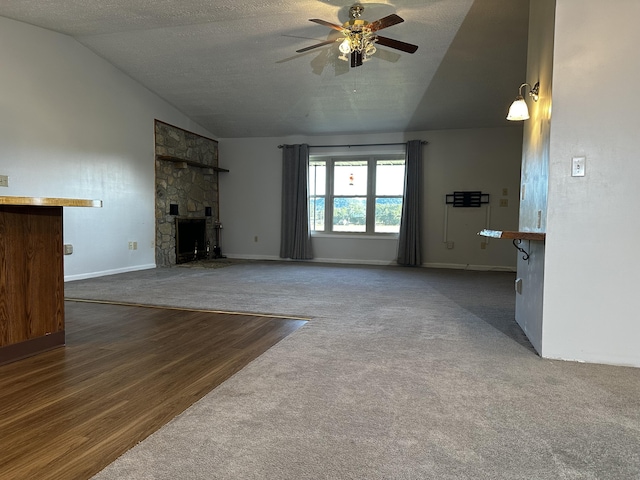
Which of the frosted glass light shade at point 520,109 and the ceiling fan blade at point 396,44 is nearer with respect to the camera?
the frosted glass light shade at point 520,109

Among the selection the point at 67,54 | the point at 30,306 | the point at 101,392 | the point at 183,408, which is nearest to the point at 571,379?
the point at 183,408

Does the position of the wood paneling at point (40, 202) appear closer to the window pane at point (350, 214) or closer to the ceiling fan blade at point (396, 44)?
the ceiling fan blade at point (396, 44)

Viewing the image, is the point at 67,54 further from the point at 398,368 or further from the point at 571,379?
the point at 571,379

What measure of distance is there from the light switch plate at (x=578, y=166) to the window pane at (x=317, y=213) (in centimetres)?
584

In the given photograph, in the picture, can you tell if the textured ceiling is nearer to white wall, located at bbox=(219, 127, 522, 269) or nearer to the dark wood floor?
white wall, located at bbox=(219, 127, 522, 269)

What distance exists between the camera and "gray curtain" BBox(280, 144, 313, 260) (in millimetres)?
7699

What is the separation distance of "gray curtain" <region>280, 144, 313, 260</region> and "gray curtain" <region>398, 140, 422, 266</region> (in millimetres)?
1844

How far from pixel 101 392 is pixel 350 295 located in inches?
110

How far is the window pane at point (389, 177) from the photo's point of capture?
7.52 meters

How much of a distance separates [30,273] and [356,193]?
6.05m

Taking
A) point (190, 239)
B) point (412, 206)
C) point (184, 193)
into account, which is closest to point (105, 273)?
point (190, 239)

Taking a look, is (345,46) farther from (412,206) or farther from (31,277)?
(412,206)

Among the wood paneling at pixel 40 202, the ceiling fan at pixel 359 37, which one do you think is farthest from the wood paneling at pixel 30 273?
the ceiling fan at pixel 359 37

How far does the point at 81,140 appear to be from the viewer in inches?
205
